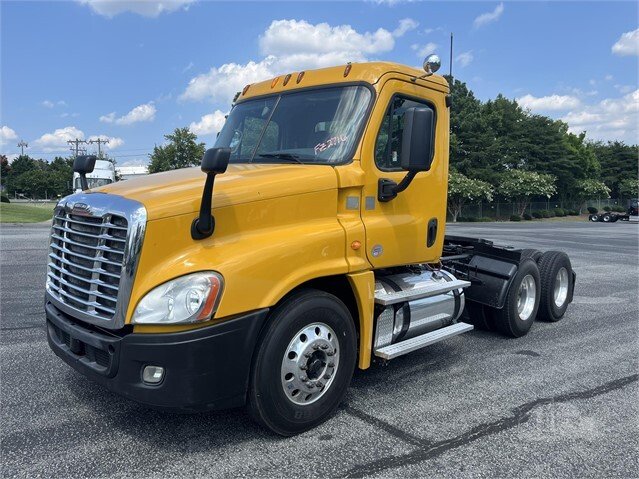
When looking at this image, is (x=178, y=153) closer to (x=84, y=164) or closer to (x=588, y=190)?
(x=84, y=164)

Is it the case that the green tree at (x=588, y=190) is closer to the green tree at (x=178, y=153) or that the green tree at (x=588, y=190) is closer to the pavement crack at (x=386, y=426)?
the green tree at (x=178, y=153)

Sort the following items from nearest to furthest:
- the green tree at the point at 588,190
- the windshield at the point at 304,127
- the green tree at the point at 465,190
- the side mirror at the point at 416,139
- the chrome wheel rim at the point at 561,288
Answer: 1. the side mirror at the point at 416,139
2. the windshield at the point at 304,127
3. the chrome wheel rim at the point at 561,288
4. the green tree at the point at 465,190
5. the green tree at the point at 588,190

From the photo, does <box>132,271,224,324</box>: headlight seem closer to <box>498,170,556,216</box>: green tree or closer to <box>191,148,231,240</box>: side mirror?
<box>191,148,231,240</box>: side mirror

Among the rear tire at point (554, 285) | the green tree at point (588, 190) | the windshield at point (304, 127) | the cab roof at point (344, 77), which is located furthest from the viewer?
the green tree at point (588, 190)

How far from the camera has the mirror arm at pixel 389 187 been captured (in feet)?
14.0

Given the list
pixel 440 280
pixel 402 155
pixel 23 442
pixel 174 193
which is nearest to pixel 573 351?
pixel 440 280

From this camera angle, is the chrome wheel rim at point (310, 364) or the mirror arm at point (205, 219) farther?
the chrome wheel rim at point (310, 364)

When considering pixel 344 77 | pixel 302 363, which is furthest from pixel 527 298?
pixel 302 363

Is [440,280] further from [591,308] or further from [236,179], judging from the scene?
[591,308]

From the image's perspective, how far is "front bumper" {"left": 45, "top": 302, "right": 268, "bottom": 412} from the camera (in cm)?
312

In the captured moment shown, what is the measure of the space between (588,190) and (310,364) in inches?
2739

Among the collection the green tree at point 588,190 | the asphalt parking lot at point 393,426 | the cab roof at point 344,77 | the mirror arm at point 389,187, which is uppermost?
the green tree at point 588,190

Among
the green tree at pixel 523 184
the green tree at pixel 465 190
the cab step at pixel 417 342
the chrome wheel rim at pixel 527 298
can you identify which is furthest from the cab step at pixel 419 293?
the green tree at pixel 523 184

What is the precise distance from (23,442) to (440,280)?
12.3 feet
